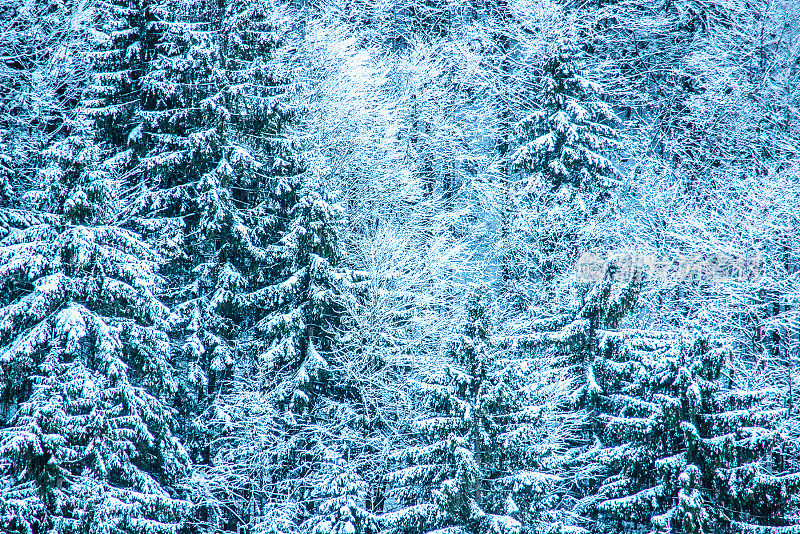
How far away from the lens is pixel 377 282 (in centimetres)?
2148

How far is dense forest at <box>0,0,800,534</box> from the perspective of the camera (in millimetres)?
16453

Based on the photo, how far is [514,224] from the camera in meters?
24.5

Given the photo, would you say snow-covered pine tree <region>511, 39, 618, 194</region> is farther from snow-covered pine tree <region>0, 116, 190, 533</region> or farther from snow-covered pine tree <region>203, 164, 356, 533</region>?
snow-covered pine tree <region>0, 116, 190, 533</region>

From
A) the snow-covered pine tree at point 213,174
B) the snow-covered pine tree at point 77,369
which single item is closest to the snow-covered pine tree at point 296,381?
the snow-covered pine tree at point 213,174

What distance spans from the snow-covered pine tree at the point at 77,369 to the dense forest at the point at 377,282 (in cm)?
7

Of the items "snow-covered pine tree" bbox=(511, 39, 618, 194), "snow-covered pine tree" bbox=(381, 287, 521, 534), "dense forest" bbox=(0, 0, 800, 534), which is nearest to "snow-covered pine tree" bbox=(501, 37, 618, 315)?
"snow-covered pine tree" bbox=(511, 39, 618, 194)

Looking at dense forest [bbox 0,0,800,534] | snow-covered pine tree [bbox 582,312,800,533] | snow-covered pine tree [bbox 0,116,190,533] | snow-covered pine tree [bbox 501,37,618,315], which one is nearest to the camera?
snow-covered pine tree [bbox 0,116,190,533]

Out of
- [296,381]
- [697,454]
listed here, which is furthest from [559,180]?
[296,381]

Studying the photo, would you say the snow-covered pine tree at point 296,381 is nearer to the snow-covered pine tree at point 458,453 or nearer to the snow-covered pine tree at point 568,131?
the snow-covered pine tree at point 458,453

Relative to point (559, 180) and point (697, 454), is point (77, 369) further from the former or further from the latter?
point (559, 180)

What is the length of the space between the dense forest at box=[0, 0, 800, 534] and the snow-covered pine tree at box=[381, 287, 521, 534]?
0.07m

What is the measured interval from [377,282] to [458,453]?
21.2ft

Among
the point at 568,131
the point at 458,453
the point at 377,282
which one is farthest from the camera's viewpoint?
the point at 568,131

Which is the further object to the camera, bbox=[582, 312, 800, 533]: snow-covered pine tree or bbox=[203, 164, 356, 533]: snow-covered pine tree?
bbox=[203, 164, 356, 533]: snow-covered pine tree
